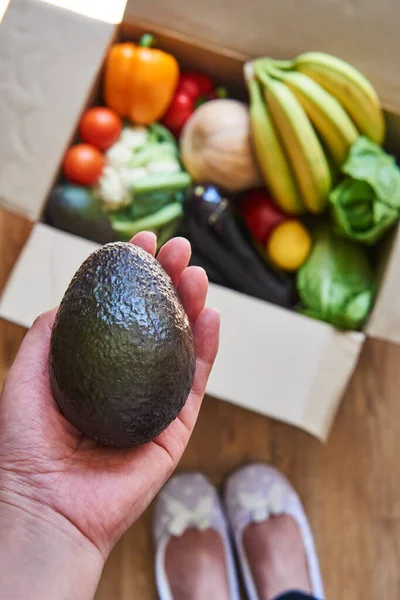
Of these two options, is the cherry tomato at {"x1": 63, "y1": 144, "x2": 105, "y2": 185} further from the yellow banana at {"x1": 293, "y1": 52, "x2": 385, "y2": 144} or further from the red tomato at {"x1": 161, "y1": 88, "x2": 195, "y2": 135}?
the yellow banana at {"x1": 293, "y1": 52, "x2": 385, "y2": 144}

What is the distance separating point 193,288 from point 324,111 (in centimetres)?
43

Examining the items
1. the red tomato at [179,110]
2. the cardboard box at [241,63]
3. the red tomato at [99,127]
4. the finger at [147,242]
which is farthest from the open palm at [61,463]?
the red tomato at [179,110]

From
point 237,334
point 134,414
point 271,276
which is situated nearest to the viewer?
point 134,414

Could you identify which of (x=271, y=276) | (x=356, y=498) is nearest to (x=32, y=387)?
(x=271, y=276)

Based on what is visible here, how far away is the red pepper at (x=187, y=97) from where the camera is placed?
1050 mm

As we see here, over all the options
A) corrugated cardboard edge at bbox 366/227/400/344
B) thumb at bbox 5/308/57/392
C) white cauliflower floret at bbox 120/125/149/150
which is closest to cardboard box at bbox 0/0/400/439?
corrugated cardboard edge at bbox 366/227/400/344

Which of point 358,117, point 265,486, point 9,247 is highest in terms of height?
point 358,117

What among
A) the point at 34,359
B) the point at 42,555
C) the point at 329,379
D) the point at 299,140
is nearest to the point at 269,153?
the point at 299,140

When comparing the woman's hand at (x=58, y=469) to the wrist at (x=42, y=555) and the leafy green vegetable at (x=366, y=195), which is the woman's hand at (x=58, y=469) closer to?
the wrist at (x=42, y=555)

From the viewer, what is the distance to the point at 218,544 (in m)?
1.09

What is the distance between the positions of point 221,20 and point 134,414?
755 mm

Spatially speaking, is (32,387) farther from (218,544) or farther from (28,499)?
(218,544)

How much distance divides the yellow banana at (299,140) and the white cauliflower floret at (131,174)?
0.25m

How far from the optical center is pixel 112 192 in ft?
3.29
